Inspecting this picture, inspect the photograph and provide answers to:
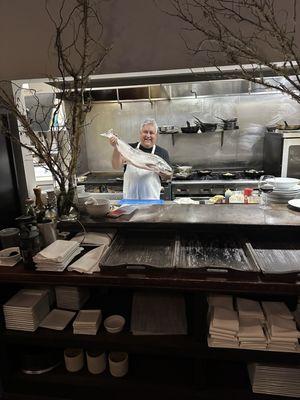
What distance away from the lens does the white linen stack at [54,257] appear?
1524 millimetres

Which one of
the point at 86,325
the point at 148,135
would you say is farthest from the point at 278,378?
the point at 148,135

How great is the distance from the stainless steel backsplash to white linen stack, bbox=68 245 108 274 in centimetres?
341

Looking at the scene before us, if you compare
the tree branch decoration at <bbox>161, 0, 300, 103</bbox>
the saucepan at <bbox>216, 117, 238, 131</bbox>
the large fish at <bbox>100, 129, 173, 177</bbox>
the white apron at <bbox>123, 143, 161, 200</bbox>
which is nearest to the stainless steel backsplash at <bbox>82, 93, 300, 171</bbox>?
the saucepan at <bbox>216, 117, 238, 131</bbox>

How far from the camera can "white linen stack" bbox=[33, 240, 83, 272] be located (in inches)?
60.0

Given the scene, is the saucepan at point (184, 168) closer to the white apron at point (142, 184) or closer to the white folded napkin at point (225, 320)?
the white apron at point (142, 184)

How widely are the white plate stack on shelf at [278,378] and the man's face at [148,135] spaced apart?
2577mm

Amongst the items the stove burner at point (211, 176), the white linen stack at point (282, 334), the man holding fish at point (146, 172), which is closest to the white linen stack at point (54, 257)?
the white linen stack at point (282, 334)

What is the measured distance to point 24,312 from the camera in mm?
1670

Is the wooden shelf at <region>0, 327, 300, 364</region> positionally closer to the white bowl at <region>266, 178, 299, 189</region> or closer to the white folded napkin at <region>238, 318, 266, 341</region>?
the white folded napkin at <region>238, 318, 266, 341</region>

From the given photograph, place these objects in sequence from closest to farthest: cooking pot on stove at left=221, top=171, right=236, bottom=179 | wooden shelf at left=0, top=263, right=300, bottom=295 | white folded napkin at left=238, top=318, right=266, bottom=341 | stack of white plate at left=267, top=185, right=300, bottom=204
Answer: wooden shelf at left=0, top=263, right=300, bottom=295 → white folded napkin at left=238, top=318, right=266, bottom=341 → stack of white plate at left=267, top=185, right=300, bottom=204 → cooking pot on stove at left=221, top=171, right=236, bottom=179

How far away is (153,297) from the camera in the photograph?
6.28 ft

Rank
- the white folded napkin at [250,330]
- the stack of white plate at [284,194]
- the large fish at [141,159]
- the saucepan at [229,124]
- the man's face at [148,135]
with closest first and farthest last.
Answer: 1. the white folded napkin at [250,330]
2. the stack of white plate at [284,194]
3. the large fish at [141,159]
4. the man's face at [148,135]
5. the saucepan at [229,124]

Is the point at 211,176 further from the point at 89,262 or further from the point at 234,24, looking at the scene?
the point at 89,262

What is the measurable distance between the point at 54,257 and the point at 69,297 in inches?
18.0
